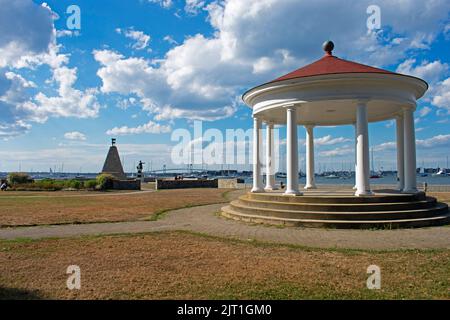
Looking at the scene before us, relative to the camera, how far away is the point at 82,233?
35.2 feet

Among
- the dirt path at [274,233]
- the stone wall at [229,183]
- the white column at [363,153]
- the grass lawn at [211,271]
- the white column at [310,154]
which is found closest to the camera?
the grass lawn at [211,271]

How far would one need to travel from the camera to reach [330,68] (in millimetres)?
13477

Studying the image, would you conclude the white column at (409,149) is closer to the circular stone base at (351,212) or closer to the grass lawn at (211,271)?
the circular stone base at (351,212)

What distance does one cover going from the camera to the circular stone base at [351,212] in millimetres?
11344

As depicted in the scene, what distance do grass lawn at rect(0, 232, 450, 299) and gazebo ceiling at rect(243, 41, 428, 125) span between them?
6864mm

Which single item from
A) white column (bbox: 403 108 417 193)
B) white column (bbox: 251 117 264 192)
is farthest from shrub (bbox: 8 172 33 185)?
white column (bbox: 403 108 417 193)

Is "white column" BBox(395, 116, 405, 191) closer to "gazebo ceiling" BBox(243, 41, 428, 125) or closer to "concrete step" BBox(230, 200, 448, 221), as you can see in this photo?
"gazebo ceiling" BBox(243, 41, 428, 125)

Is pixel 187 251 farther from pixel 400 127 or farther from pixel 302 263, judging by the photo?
pixel 400 127

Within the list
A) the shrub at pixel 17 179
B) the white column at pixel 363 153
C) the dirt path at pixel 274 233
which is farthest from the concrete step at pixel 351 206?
the shrub at pixel 17 179

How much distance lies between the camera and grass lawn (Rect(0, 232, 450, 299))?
5.23 metres

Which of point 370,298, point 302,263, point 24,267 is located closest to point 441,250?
point 302,263

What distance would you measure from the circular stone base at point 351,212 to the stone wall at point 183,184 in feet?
92.7

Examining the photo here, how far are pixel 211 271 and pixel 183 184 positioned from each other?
3551cm
